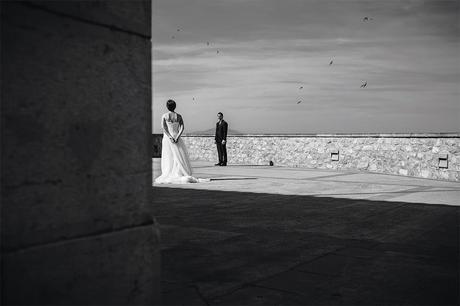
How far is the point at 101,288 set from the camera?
2.01 metres

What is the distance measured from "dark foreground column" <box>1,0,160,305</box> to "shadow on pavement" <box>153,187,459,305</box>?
87 cm

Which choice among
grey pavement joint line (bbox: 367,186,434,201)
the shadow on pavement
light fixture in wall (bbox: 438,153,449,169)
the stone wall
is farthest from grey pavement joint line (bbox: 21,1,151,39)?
light fixture in wall (bbox: 438,153,449,169)

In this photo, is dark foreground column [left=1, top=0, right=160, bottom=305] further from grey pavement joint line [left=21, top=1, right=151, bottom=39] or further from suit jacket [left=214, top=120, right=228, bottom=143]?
suit jacket [left=214, top=120, right=228, bottom=143]

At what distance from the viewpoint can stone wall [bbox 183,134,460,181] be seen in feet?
42.3

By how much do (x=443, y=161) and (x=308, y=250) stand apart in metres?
10.3

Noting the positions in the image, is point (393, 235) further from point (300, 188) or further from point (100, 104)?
point (300, 188)

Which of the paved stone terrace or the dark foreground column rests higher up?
the dark foreground column

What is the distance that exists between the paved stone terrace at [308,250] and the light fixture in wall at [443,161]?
17.7 ft

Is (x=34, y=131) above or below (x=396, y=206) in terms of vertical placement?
above

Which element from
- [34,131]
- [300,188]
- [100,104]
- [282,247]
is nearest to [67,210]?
[34,131]

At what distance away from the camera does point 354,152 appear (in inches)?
625

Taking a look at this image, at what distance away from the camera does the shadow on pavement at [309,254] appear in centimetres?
295

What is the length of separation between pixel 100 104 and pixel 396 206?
6.19 m

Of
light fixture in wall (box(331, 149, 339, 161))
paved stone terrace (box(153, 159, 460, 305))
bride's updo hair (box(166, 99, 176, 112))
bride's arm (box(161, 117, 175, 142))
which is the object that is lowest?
paved stone terrace (box(153, 159, 460, 305))
